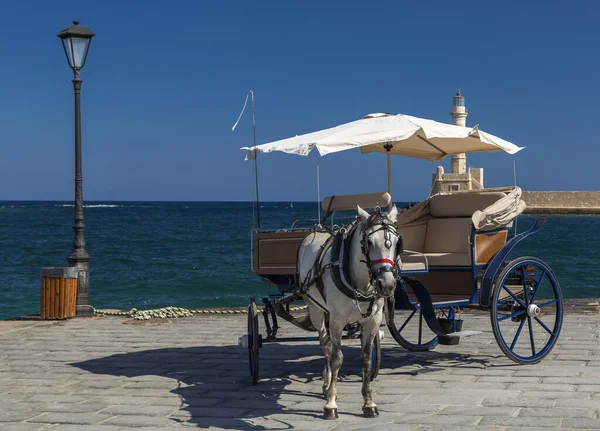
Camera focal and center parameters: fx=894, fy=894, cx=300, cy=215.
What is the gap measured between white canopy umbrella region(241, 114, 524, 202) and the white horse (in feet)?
4.48

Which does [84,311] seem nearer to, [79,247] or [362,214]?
[79,247]

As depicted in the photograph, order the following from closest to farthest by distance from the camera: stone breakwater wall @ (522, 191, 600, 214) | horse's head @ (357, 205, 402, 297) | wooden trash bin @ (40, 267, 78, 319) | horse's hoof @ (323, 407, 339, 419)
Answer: horse's head @ (357, 205, 402, 297) < horse's hoof @ (323, 407, 339, 419) < wooden trash bin @ (40, 267, 78, 319) < stone breakwater wall @ (522, 191, 600, 214)

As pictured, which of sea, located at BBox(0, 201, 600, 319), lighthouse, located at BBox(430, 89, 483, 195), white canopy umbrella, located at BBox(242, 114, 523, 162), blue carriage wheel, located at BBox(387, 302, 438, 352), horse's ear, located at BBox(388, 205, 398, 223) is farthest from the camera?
lighthouse, located at BBox(430, 89, 483, 195)

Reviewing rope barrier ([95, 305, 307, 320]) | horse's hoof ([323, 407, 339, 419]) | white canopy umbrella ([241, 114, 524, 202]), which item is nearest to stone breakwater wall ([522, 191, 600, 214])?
rope barrier ([95, 305, 307, 320])

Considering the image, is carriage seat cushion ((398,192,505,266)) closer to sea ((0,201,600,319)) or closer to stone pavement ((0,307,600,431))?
sea ((0,201,600,319))

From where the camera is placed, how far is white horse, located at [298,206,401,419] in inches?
249

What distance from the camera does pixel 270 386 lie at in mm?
8031

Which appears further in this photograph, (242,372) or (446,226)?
(446,226)

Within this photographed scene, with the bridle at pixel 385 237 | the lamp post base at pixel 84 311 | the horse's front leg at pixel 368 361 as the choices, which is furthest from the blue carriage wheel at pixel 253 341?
the lamp post base at pixel 84 311

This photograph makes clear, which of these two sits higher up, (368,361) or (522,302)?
(522,302)

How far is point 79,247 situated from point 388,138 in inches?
278

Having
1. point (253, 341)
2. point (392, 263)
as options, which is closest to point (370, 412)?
point (392, 263)

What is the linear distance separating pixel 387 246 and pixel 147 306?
18124 mm

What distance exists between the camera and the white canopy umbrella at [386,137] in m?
8.39
